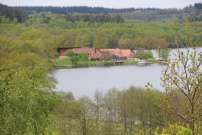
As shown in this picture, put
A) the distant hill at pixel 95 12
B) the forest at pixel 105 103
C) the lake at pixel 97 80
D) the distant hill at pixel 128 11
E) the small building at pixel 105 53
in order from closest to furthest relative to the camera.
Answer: the forest at pixel 105 103 < the lake at pixel 97 80 < the small building at pixel 105 53 < the distant hill at pixel 95 12 < the distant hill at pixel 128 11

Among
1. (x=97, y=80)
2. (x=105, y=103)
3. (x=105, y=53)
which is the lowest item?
(x=97, y=80)

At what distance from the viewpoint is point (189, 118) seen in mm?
2105

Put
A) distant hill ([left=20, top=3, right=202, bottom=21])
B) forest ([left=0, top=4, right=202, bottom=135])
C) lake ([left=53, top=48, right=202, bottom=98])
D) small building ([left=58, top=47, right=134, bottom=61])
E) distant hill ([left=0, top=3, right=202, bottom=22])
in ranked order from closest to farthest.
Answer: forest ([left=0, top=4, right=202, bottom=135]) → lake ([left=53, top=48, right=202, bottom=98]) → small building ([left=58, top=47, right=134, bottom=61]) → distant hill ([left=0, top=3, right=202, bottom=22]) → distant hill ([left=20, top=3, right=202, bottom=21])

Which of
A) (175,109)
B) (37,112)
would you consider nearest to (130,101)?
(37,112)

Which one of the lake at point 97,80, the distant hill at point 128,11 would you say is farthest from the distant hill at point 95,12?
the lake at point 97,80

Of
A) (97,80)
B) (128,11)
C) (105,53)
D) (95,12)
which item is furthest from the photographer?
(128,11)

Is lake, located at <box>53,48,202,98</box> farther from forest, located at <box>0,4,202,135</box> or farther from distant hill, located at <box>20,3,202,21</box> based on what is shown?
distant hill, located at <box>20,3,202,21</box>

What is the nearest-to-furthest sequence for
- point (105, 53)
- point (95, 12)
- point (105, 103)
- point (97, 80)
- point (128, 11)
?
1. point (105, 103)
2. point (97, 80)
3. point (105, 53)
4. point (95, 12)
5. point (128, 11)

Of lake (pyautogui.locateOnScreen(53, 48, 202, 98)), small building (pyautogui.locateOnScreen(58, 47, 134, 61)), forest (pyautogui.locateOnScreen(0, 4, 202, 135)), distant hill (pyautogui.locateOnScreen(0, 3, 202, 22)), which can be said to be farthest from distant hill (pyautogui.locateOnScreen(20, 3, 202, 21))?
forest (pyautogui.locateOnScreen(0, 4, 202, 135))

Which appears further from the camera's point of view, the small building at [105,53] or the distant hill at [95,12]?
the distant hill at [95,12]

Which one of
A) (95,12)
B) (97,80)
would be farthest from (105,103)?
(95,12)

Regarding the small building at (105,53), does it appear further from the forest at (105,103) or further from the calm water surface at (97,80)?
the forest at (105,103)

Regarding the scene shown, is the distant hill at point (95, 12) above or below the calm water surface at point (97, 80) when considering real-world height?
above

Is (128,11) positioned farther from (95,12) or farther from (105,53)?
(105,53)
